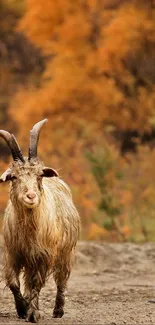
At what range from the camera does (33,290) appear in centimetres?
889

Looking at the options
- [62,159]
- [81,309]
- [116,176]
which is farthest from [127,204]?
[81,309]

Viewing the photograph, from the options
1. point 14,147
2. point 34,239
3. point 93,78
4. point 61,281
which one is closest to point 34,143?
point 14,147

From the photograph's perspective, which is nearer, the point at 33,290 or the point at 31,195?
the point at 31,195

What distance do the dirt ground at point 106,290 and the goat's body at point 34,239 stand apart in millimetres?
438

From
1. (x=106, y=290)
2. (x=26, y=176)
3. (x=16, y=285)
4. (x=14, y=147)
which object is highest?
(x=14, y=147)

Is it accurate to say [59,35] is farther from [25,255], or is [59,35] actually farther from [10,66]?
[25,255]

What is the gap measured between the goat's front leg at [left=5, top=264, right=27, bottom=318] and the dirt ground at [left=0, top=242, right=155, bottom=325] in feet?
0.38

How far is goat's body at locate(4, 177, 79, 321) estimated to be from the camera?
868 cm

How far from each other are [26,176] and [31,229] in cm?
50

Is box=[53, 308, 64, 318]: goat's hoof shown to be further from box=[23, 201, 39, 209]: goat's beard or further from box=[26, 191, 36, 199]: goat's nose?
box=[26, 191, 36, 199]: goat's nose

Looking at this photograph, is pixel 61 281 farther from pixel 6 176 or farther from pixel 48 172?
pixel 6 176

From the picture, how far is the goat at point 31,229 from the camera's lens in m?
8.56

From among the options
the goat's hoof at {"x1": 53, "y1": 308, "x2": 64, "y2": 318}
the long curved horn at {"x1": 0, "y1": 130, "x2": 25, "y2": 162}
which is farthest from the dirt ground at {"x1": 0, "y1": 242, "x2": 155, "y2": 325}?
the long curved horn at {"x1": 0, "y1": 130, "x2": 25, "y2": 162}

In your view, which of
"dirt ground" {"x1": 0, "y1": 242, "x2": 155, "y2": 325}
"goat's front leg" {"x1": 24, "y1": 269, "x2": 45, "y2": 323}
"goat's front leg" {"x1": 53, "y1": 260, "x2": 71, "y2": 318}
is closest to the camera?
"goat's front leg" {"x1": 24, "y1": 269, "x2": 45, "y2": 323}
